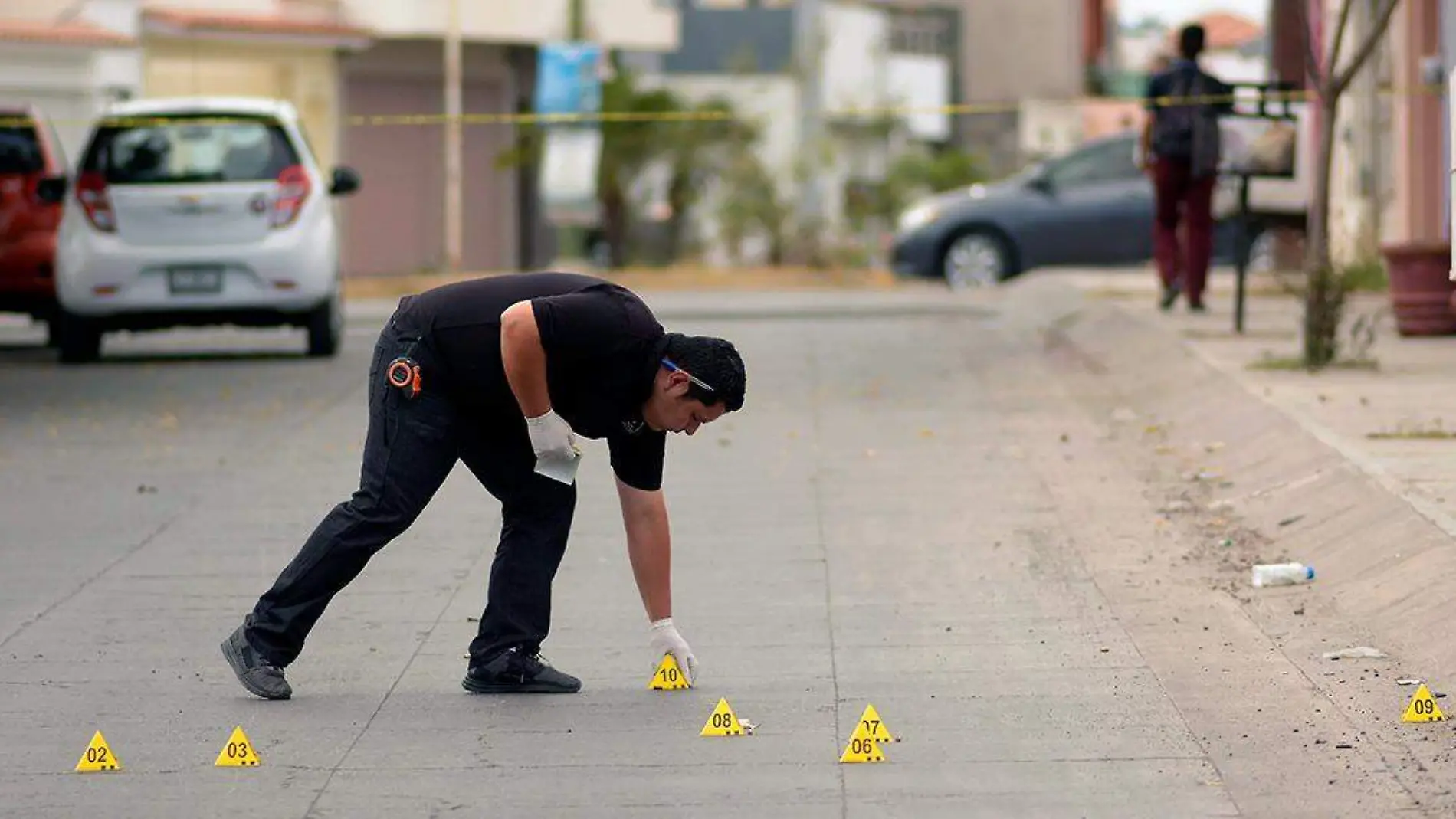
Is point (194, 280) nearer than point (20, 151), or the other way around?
point (194, 280)

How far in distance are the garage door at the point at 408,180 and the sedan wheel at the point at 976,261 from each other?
635 inches

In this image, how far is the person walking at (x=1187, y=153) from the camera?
18.2 m

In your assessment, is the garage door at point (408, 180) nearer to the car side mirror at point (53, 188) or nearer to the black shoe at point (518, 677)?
the car side mirror at point (53, 188)

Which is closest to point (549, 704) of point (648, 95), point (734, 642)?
point (734, 642)

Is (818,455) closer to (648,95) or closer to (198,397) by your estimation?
(198,397)

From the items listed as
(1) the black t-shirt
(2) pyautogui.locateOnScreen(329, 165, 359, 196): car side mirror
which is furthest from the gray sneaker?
(2) pyautogui.locateOnScreen(329, 165, 359, 196): car side mirror

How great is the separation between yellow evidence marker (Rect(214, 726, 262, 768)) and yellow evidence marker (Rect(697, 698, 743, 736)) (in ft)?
3.81

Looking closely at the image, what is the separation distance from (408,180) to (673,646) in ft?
123

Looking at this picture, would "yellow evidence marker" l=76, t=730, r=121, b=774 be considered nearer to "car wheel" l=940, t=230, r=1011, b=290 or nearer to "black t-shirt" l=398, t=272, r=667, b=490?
"black t-shirt" l=398, t=272, r=667, b=490

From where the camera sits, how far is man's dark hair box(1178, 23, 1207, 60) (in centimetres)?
1861

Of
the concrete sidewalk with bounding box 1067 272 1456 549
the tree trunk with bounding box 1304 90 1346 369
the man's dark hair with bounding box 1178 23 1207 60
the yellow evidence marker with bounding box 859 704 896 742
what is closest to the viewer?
the yellow evidence marker with bounding box 859 704 896 742

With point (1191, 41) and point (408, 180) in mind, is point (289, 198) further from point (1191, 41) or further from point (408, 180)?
point (408, 180)

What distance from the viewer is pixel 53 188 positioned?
18.8m

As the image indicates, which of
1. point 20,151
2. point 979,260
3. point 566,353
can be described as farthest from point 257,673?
point 979,260
